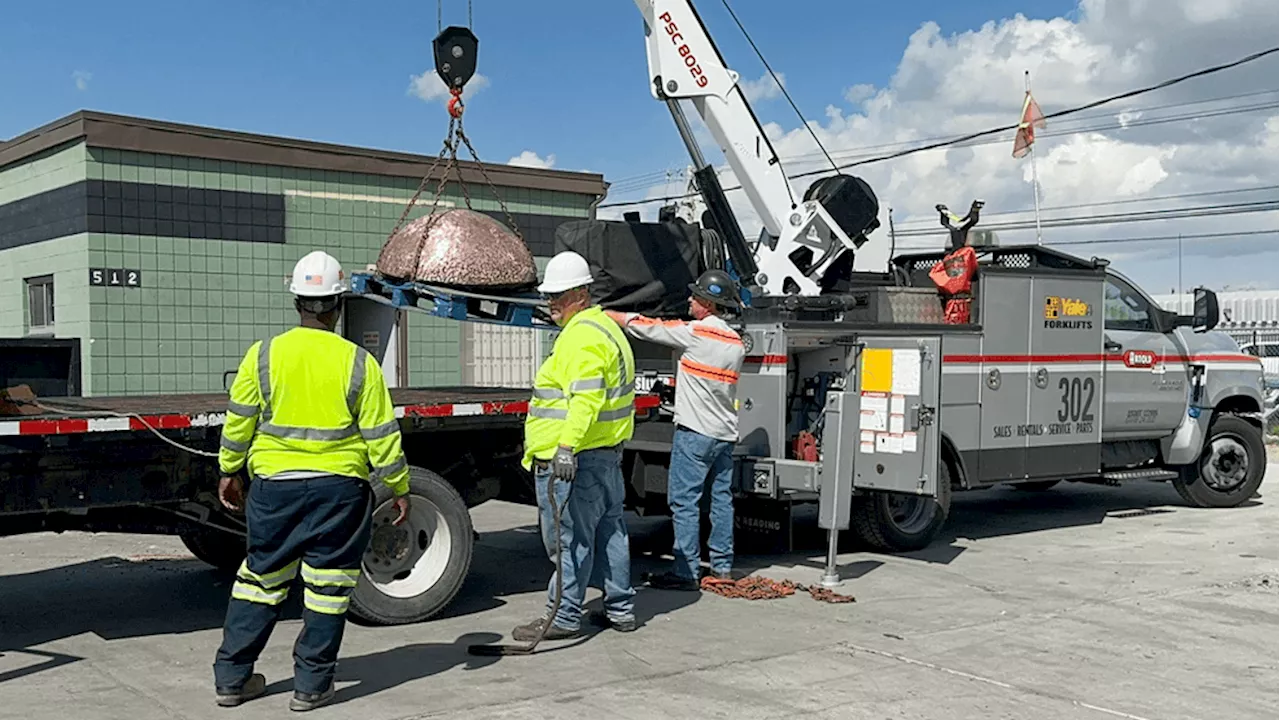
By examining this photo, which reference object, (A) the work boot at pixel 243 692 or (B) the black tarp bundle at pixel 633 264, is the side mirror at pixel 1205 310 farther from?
(A) the work boot at pixel 243 692

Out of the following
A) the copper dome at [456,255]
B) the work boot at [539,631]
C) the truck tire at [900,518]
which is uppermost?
the copper dome at [456,255]

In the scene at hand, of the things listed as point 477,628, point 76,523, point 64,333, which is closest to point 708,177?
point 477,628

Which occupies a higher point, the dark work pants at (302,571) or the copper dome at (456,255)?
the copper dome at (456,255)

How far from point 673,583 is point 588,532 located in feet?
5.21

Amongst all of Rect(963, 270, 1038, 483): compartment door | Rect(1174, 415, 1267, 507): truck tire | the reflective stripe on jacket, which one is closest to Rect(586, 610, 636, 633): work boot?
the reflective stripe on jacket

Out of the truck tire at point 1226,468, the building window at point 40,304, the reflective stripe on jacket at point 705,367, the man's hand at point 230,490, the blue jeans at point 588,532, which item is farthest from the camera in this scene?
the building window at point 40,304

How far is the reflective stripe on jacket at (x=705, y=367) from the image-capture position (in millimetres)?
8188

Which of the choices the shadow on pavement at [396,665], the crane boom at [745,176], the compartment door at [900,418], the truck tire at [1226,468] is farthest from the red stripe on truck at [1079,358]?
the shadow on pavement at [396,665]

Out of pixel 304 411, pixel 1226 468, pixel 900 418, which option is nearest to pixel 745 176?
pixel 900 418

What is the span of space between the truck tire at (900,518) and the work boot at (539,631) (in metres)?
3.44

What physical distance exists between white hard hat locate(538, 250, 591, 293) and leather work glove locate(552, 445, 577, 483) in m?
0.92

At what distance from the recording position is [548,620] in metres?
6.67

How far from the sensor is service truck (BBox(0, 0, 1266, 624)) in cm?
668

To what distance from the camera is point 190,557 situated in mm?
9711
